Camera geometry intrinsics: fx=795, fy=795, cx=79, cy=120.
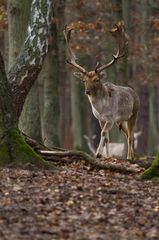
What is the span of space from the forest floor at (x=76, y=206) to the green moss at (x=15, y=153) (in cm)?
22

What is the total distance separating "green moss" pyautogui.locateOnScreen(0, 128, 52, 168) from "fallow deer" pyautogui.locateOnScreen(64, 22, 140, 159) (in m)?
4.00

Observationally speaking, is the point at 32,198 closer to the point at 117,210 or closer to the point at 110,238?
the point at 117,210

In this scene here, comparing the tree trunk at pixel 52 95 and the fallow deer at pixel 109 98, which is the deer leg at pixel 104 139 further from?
the tree trunk at pixel 52 95

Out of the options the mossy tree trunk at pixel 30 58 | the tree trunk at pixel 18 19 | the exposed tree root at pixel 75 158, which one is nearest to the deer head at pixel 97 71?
the tree trunk at pixel 18 19

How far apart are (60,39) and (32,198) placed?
1451cm

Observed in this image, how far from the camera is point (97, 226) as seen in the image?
8617 millimetres

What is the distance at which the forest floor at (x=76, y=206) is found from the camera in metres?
8.27

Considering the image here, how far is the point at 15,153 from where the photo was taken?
11.4 meters

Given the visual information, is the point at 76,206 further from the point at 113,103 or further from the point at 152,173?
the point at 113,103

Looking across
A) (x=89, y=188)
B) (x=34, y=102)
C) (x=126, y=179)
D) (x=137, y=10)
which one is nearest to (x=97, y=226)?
(x=89, y=188)

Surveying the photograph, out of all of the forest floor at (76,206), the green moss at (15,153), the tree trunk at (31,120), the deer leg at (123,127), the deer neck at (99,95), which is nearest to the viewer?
the forest floor at (76,206)

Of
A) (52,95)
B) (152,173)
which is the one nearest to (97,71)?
(52,95)

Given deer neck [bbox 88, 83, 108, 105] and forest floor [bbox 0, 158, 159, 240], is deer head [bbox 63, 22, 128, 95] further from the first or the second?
forest floor [bbox 0, 158, 159, 240]

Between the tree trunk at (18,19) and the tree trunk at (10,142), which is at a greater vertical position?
the tree trunk at (18,19)
